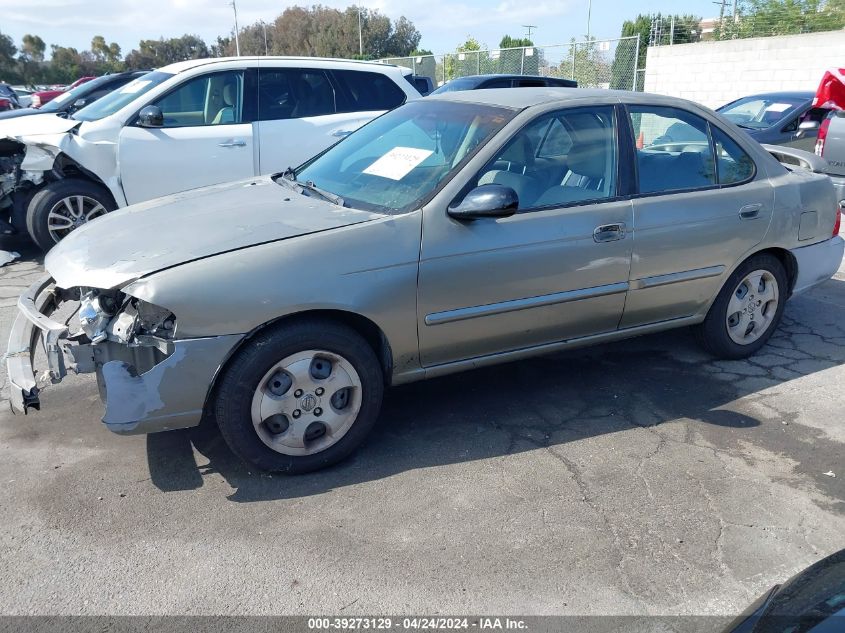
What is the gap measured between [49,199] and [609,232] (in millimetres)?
5573

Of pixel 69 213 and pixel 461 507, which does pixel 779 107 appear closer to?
pixel 69 213

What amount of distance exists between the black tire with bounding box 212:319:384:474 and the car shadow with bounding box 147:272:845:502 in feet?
0.37

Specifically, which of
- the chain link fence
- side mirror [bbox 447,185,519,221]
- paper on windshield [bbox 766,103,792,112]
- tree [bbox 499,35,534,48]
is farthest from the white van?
tree [bbox 499,35,534,48]

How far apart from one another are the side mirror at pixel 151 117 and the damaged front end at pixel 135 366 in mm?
4136

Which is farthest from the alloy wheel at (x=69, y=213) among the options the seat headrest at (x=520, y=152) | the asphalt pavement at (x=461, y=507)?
the seat headrest at (x=520, y=152)

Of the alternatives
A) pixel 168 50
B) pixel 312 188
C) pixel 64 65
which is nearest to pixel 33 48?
pixel 64 65

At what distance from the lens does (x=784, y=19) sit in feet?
62.0

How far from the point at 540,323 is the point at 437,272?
729 mm

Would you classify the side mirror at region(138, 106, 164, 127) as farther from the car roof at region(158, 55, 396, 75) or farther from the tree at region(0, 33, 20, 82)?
the tree at region(0, 33, 20, 82)

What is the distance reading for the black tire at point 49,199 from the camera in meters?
7.02

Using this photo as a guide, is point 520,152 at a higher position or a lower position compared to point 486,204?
higher

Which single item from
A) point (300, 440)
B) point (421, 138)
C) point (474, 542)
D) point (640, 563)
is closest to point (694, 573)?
point (640, 563)

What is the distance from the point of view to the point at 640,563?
114 inches

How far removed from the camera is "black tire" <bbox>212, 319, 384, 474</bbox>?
127 inches
